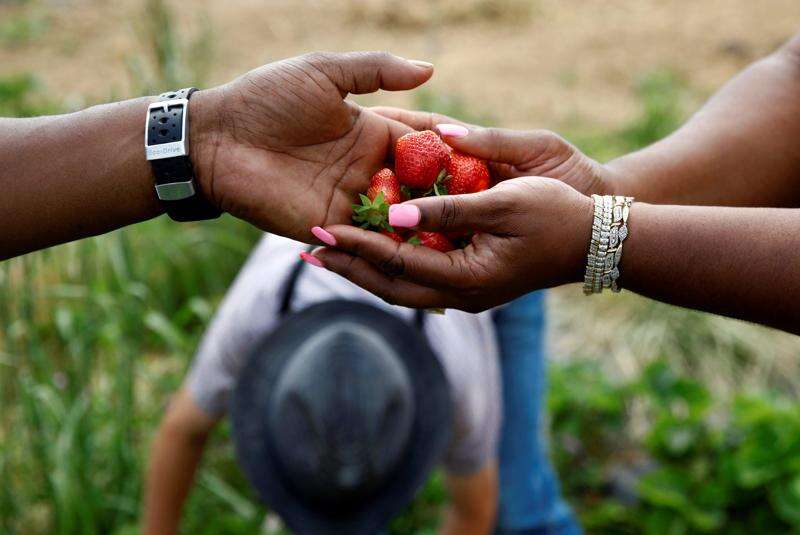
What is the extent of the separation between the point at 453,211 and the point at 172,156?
56cm

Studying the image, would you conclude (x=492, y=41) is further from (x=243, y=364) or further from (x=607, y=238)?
(x=607, y=238)

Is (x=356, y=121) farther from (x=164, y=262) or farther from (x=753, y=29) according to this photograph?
(x=753, y=29)

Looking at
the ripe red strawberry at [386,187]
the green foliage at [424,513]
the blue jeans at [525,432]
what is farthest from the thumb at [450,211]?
the green foliage at [424,513]

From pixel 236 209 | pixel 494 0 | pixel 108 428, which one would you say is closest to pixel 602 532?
pixel 108 428

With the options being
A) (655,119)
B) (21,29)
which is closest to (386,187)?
(655,119)

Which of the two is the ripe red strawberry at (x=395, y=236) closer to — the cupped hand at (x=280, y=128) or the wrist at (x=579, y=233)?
the cupped hand at (x=280, y=128)

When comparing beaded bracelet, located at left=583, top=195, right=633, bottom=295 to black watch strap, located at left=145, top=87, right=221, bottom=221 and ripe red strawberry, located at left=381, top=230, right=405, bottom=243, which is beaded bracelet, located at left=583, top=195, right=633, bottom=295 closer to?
ripe red strawberry, located at left=381, top=230, right=405, bottom=243

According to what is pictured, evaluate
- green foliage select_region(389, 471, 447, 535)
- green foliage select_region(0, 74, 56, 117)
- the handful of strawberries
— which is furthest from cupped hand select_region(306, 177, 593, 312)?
green foliage select_region(0, 74, 56, 117)

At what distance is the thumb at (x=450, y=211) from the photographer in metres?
1.44

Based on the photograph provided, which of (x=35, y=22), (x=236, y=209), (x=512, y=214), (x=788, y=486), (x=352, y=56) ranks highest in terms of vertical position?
(x=352, y=56)

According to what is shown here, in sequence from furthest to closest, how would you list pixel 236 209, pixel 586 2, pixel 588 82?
pixel 586 2
pixel 588 82
pixel 236 209

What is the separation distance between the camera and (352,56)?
1.68 metres

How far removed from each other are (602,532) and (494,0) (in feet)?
21.9

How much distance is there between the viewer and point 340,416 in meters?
2.07
